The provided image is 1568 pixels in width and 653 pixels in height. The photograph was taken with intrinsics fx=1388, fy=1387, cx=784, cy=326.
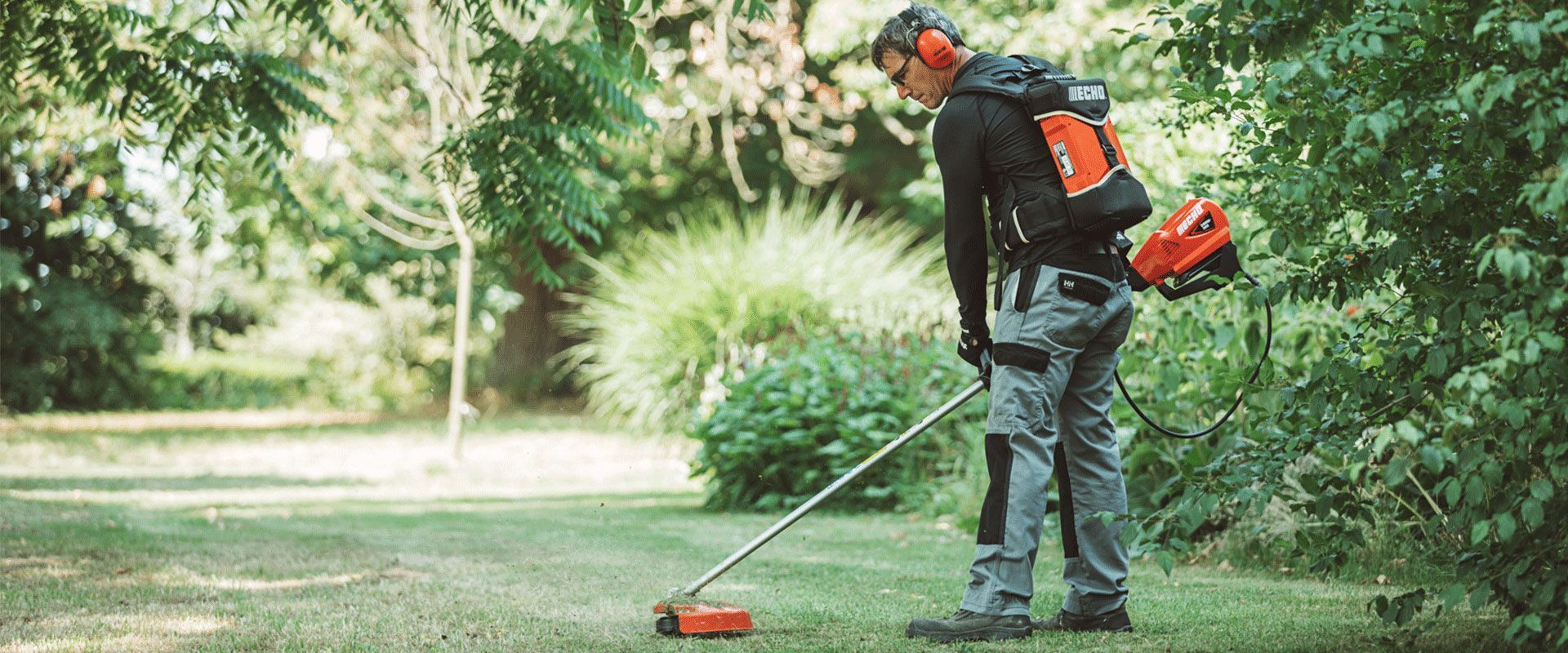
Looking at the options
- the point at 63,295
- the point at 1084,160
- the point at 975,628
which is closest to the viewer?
the point at 1084,160

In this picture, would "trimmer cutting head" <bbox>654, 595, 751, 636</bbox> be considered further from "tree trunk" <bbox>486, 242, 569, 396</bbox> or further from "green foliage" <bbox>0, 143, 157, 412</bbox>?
"tree trunk" <bbox>486, 242, 569, 396</bbox>

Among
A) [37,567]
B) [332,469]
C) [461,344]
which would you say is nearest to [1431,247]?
[37,567]

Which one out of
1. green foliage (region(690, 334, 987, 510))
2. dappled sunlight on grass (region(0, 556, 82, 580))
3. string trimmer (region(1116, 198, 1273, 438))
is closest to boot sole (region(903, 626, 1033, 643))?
string trimmer (region(1116, 198, 1273, 438))

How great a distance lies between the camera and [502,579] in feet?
17.6

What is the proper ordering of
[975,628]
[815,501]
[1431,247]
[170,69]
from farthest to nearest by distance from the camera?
[170,69] < [815,501] < [975,628] < [1431,247]

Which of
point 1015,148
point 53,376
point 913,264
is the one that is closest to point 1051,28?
point 913,264

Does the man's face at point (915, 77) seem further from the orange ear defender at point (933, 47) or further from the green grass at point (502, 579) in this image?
the green grass at point (502, 579)

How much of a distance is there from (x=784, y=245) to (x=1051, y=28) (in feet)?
12.1

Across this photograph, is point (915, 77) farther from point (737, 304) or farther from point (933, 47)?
point (737, 304)

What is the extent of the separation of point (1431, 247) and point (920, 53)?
1.43m

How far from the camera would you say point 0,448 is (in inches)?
535

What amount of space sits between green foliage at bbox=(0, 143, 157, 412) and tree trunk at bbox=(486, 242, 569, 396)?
17.1 feet

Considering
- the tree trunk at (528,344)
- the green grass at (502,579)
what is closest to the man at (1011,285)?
the green grass at (502,579)

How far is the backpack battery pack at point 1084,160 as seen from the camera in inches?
144
